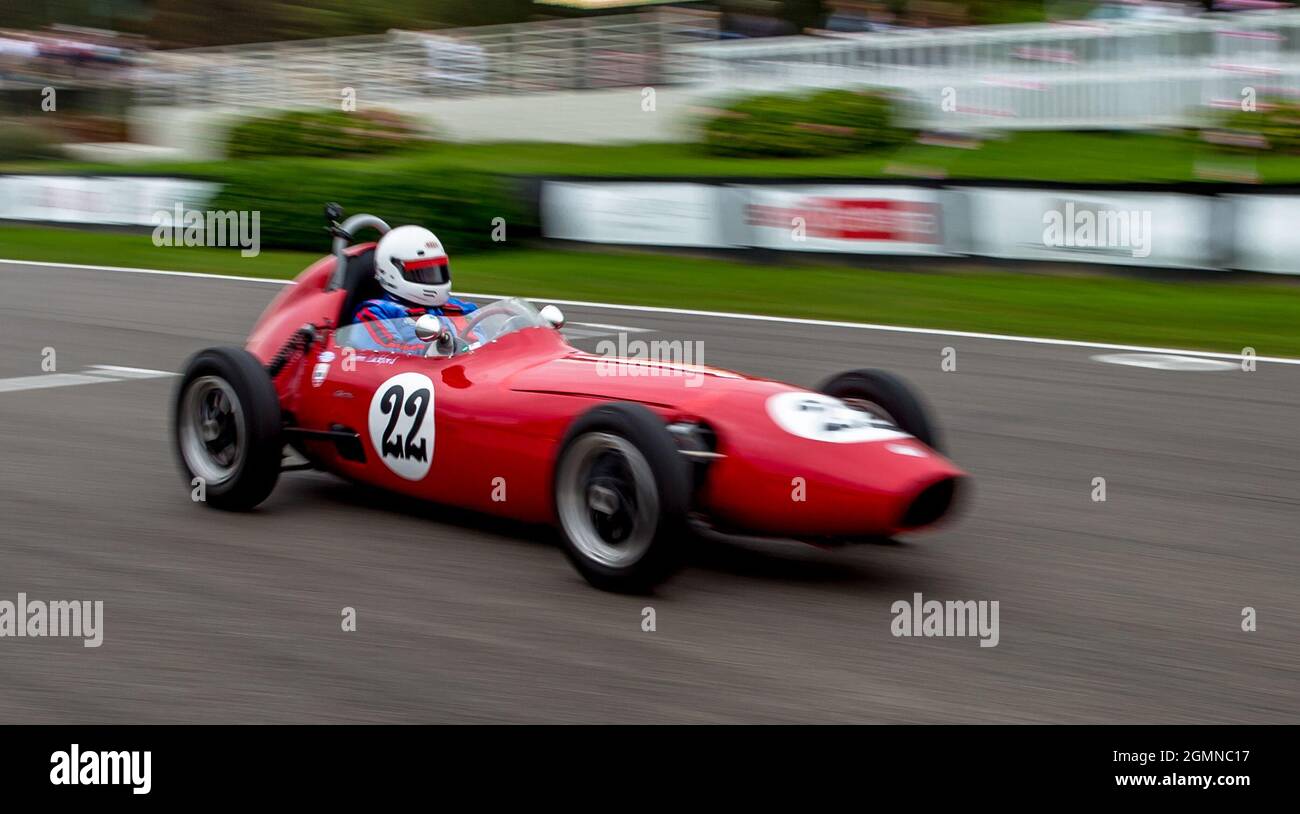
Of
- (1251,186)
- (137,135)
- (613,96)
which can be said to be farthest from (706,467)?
(137,135)

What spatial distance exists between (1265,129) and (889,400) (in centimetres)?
1496

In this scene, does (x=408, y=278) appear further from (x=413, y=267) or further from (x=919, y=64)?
(x=919, y=64)

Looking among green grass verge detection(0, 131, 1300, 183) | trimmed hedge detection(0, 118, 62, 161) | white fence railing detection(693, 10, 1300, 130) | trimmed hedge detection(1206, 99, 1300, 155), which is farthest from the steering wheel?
trimmed hedge detection(0, 118, 62, 161)

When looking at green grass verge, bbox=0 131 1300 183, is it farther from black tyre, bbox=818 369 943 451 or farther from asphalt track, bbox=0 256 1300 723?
black tyre, bbox=818 369 943 451

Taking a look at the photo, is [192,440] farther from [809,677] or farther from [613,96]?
[613,96]

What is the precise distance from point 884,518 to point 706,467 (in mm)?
656

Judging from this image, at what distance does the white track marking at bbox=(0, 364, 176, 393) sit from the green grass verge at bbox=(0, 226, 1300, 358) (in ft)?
16.5

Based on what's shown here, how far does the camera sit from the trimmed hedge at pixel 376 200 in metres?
17.9

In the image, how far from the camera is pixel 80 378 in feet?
33.0

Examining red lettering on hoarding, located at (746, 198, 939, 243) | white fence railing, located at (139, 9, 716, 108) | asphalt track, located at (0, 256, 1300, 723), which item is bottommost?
asphalt track, located at (0, 256, 1300, 723)

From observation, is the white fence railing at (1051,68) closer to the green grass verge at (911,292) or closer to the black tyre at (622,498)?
the green grass verge at (911,292)

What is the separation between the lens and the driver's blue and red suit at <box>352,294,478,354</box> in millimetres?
6504
